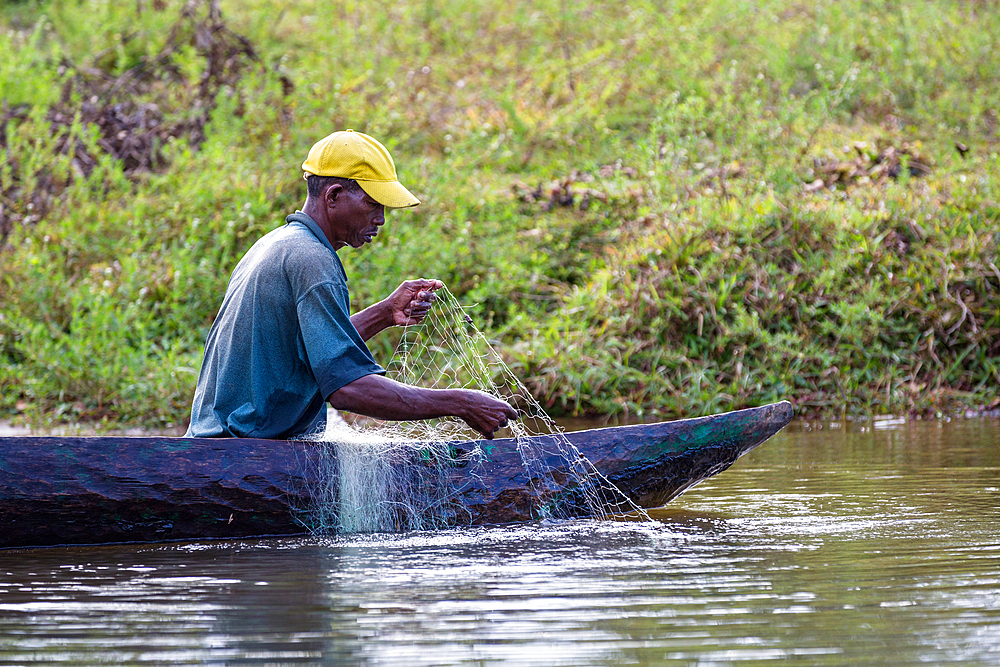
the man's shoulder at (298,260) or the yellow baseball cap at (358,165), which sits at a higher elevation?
the yellow baseball cap at (358,165)

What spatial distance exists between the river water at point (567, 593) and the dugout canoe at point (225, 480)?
0.08m

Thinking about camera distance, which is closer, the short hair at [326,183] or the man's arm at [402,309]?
the short hair at [326,183]

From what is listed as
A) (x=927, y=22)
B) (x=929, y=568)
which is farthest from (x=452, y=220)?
(x=929, y=568)

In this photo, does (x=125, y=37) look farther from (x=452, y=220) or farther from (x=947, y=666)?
(x=947, y=666)

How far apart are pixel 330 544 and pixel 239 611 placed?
0.98m

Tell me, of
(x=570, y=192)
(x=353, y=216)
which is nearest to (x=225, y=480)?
(x=353, y=216)

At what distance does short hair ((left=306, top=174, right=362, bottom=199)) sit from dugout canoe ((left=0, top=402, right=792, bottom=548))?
91cm

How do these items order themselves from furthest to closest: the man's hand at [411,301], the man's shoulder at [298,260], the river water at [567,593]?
the man's hand at [411,301] < the man's shoulder at [298,260] < the river water at [567,593]

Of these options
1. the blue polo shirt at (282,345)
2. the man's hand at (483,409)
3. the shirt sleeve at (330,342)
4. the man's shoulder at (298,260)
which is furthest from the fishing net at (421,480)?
the man's shoulder at (298,260)

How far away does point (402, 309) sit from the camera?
449 centimetres

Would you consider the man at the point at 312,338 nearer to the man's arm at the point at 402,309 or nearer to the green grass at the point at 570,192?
the man's arm at the point at 402,309

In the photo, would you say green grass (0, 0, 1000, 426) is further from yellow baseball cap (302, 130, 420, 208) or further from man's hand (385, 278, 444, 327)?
yellow baseball cap (302, 130, 420, 208)

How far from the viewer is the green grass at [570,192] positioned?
7.65 meters

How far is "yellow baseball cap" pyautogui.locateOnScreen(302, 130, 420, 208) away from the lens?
163 inches
